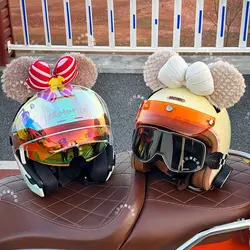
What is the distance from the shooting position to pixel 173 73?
153cm

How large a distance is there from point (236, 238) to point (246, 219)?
0.11 meters

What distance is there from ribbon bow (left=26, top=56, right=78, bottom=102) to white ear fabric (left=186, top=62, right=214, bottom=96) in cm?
39

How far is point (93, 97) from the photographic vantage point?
1.62 m

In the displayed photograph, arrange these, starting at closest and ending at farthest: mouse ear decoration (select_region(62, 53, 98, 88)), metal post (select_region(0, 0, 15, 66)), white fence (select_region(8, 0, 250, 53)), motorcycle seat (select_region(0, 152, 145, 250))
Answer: motorcycle seat (select_region(0, 152, 145, 250)), mouse ear decoration (select_region(62, 53, 98, 88)), white fence (select_region(8, 0, 250, 53)), metal post (select_region(0, 0, 15, 66))

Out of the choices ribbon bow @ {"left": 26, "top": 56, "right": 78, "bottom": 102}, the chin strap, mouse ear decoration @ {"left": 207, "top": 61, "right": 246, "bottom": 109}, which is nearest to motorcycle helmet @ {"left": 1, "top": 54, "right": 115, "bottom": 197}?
ribbon bow @ {"left": 26, "top": 56, "right": 78, "bottom": 102}

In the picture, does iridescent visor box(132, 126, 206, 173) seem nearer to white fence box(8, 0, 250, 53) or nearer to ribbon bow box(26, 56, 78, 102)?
ribbon bow box(26, 56, 78, 102)

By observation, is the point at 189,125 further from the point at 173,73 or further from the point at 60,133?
the point at 60,133

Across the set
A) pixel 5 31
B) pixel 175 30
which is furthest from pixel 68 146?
pixel 5 31

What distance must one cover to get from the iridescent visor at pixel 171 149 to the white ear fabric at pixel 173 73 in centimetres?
16

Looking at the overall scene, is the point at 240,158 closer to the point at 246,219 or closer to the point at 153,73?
the point at 246,219

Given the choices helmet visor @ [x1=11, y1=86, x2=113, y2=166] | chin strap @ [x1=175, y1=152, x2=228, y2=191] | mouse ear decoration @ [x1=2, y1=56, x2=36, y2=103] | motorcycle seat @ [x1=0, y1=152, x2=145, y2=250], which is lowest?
motorcycle seat @ [x1=0, y1=152, x2=145, y2=250]

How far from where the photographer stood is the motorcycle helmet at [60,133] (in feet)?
4.92

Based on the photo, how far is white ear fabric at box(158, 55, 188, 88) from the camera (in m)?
1.53

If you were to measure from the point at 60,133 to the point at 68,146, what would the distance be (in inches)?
1.8
